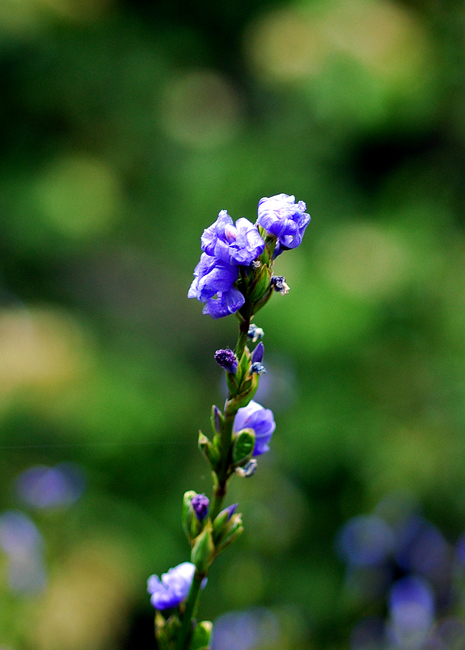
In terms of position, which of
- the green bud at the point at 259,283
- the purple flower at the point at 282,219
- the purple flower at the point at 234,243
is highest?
the purple flower at the point at 282,219

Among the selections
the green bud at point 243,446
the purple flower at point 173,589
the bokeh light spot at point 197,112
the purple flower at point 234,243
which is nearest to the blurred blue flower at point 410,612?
the purple flower at point 173,589

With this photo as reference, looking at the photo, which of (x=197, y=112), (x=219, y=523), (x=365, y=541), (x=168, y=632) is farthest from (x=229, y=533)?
(x=197, y=112)

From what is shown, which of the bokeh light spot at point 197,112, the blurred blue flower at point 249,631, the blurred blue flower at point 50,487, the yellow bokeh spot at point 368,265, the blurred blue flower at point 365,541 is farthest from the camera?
the bokeh light spot at point 197,112

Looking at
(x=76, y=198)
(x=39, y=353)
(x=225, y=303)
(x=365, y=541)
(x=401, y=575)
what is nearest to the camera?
(x=225, y=303)

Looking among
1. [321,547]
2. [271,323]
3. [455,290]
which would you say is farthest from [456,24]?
[321,547]

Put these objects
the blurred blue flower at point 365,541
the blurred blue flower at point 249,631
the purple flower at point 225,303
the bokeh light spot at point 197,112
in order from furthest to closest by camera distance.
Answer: the bokeh light spot at point 197,112 → the blurred blue flower at point 365,541 → the blurred blue flower at point 249,631 → the purple flower at point 225,303

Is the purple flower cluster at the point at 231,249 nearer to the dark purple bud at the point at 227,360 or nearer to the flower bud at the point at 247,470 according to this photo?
the dark purple bud at the point at 227,360

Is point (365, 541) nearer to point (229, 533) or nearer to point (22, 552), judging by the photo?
point (22, 552)
